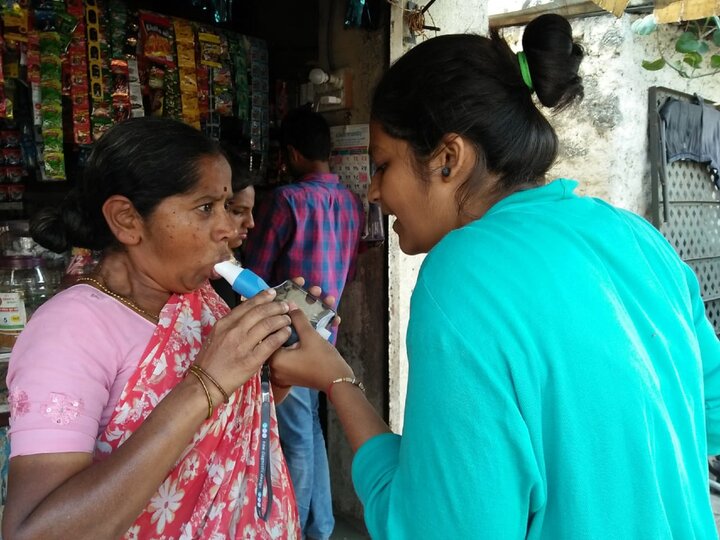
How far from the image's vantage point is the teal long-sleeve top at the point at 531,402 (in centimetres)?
76

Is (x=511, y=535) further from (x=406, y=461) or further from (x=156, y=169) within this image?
(x=156, y=169)

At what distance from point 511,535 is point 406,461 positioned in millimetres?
159

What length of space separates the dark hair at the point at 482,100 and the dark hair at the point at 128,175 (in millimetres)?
483

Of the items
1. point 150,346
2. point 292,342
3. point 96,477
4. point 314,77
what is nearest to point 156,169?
point 150,346

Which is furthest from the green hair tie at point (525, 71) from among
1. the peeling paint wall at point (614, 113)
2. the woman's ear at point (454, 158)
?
the peeling paint wall at point (614, 113)

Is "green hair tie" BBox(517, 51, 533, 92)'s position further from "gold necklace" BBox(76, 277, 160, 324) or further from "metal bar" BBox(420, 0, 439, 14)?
"metal bar" BBox(420, 0, 439, 14)

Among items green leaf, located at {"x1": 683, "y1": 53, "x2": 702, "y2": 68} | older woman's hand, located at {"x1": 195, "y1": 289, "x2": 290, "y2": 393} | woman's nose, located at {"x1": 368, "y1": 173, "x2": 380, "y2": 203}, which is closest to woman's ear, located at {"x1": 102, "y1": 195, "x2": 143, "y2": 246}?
older woman's hand, located at {"x1": 195, "y1": 289, "x2": 290, "y2": 393}

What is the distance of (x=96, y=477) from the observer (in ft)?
3.28

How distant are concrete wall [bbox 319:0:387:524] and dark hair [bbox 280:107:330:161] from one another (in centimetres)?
15

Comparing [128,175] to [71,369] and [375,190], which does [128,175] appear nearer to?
[71,369]

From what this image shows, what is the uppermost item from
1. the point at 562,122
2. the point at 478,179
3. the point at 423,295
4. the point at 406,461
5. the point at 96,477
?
the point at 562,122

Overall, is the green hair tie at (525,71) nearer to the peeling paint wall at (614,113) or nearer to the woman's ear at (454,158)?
the woman's ear at (454,158)

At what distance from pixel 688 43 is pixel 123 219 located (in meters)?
4.37

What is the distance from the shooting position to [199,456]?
1.22 metres
